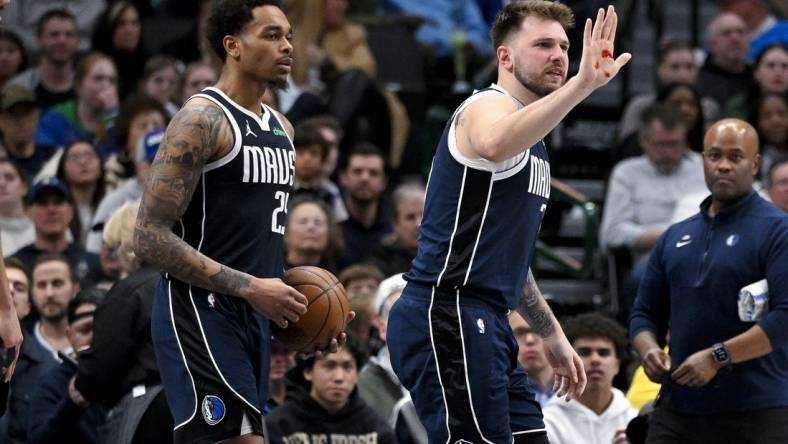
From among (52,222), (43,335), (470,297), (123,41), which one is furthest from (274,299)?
(123,41)

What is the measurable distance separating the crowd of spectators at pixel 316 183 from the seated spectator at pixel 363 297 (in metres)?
0.01

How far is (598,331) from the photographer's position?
8844mm

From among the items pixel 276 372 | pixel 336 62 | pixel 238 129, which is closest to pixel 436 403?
pixel 238 129

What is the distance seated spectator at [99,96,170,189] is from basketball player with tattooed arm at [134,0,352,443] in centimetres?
560

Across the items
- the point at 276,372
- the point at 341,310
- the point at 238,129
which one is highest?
the point at 238,129

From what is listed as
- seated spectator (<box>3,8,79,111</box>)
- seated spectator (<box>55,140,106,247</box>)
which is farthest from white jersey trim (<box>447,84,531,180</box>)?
seated spectator (<box>3,8,79,111</box>)

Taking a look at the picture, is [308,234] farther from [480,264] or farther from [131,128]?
[480,264]

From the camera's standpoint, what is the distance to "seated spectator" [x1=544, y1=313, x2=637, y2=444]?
27.7 feet

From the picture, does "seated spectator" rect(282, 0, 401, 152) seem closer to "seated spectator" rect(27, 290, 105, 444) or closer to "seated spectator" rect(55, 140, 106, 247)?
"seated spectator" rect(55, 140, 106, 247)

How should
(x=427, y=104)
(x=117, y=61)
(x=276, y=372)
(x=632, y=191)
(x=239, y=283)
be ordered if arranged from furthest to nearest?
(x=427, y=104)
(x=117, y=61)
(x=632, y=191)
(x=276, y=372)
(x=239, y=283)

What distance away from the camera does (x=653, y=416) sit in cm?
786

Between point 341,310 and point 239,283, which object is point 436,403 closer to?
point 341,310

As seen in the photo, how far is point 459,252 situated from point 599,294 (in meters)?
6.60

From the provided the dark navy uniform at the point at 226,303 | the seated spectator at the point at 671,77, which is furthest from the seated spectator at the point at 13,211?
the dark navy uniform at the point at 226,303
